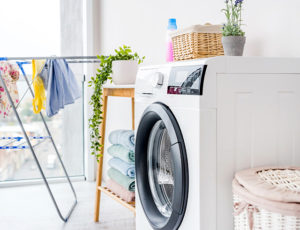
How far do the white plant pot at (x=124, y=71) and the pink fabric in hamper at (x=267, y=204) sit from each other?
1.27 meters

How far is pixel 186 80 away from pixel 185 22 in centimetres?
107

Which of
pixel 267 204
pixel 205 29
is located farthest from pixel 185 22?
pixel 267 204

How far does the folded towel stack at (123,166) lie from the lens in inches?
86.4

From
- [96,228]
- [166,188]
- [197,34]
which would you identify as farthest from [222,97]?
[96,228]

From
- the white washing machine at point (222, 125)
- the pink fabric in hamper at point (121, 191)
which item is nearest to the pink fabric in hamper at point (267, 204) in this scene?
the white washing machine at point (222, 125)

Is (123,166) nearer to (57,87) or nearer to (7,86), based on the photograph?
A: (57,87)

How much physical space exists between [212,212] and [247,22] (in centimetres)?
91

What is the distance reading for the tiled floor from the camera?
2.43m

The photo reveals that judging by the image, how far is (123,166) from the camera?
2.25 meters

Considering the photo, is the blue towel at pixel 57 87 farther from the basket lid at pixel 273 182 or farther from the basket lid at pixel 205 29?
the basket lid at pixel 273 182

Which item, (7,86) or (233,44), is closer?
(233,44)

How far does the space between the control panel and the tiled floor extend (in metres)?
1.31

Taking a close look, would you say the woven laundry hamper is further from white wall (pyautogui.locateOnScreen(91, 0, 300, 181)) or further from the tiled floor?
the tiled floor

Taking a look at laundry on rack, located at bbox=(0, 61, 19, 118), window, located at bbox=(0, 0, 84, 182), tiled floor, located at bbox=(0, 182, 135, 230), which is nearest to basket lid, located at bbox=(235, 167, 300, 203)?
tiled floor, located at bbox=(0, 182, 135, 230)
